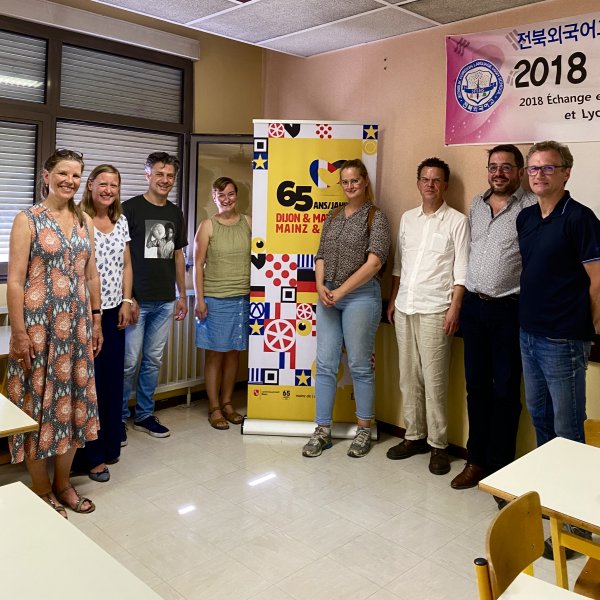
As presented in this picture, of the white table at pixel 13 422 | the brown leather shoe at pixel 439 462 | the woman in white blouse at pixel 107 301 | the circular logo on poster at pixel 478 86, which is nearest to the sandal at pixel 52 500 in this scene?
the woman in white blouse at pixel 107 301

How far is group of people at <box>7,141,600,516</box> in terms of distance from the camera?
267 cm

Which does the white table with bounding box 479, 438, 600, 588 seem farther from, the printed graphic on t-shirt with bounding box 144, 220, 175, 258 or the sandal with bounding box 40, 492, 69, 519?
the printed graphic on t-shirt with bounding box 144, 220, 175, 258

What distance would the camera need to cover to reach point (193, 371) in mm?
4559

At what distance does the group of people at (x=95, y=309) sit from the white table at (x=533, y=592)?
2.06 m

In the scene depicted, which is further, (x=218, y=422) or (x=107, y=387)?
(x=218, y=422)

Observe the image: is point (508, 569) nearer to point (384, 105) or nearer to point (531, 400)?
point (531, 400)

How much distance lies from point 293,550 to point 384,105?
109 inches

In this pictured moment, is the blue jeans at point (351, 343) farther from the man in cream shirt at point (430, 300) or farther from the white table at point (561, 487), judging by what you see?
the white table at point (561, 487)

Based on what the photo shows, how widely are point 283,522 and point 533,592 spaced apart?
175 centimetres

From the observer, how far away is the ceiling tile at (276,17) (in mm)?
3348

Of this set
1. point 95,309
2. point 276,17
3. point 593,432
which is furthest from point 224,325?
point 593,432

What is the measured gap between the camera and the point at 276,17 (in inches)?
141

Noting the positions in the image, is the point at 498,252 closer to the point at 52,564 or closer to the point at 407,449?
the point at 407,449

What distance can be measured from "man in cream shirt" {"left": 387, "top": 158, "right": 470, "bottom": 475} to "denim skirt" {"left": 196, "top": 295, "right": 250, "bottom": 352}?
1037 mm
